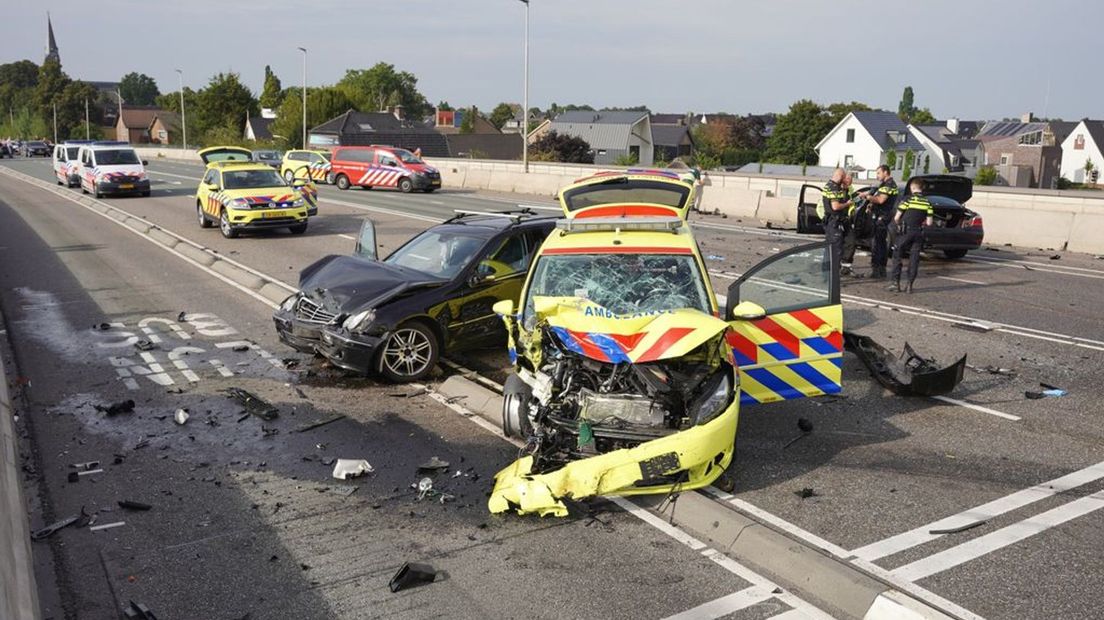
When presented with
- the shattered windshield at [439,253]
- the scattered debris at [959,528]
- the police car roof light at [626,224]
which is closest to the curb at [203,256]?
the shattered windshield at [439,253]

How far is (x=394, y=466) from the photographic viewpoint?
704cm

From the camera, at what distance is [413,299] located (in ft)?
30.0

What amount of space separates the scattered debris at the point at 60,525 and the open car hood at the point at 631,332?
351 centimetres

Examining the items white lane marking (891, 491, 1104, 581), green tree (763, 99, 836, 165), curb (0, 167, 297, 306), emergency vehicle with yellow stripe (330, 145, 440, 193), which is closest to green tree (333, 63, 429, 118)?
A: green tree (763, 99, 836, 165)

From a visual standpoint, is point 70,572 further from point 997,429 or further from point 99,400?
point 997,429

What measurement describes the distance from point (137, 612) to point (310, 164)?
1456 inches

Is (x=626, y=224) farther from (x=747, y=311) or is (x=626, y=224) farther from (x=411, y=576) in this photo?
(x=411, y=576)

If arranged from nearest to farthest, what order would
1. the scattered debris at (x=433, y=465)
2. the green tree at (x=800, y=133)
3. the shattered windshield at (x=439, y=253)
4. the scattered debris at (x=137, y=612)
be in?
1. the scattered debris at (x=137, y=612)
2. the scattered debris at (x=433, y=465)
3. the shattered windshield at (x=439, y=253)
4. the green tree at (x=800, y=133)

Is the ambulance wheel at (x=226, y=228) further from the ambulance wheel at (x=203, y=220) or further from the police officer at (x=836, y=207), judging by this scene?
the police officer at (x=836, y=207)

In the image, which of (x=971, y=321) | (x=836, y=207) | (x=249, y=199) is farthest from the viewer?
(x=249, y=199)

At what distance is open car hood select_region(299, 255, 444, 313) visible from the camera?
9086mm

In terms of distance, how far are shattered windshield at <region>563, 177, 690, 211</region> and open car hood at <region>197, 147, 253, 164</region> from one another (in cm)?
2333

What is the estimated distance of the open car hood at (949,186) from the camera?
654 inches

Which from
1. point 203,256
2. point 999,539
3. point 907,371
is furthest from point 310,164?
point 999,539
